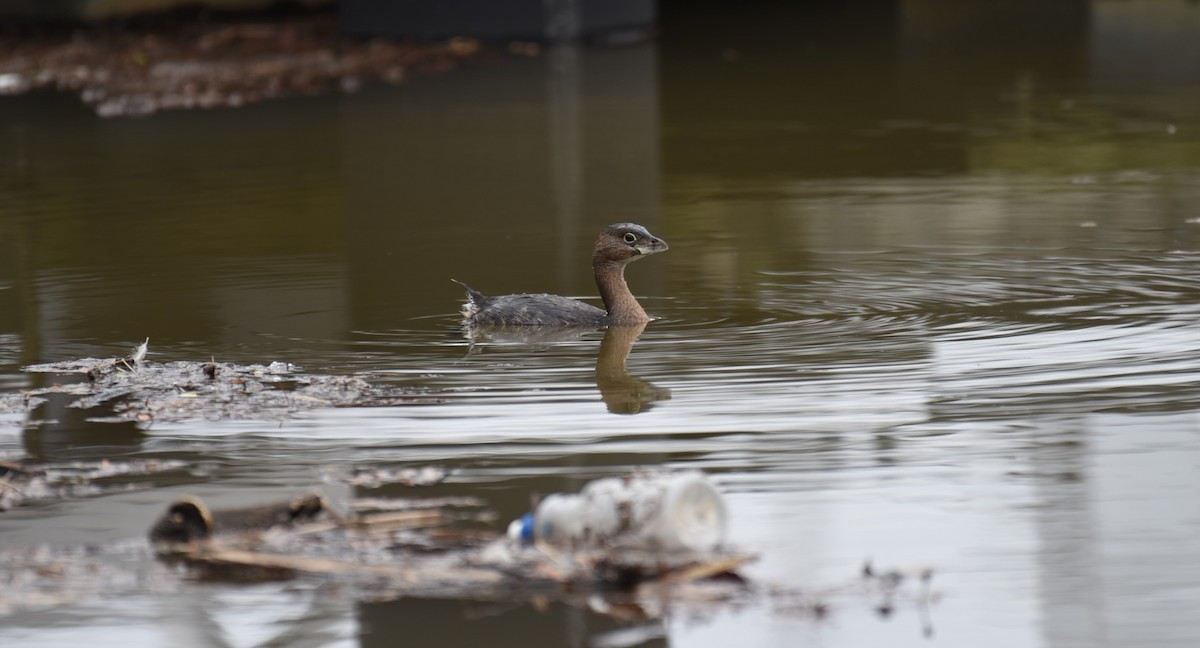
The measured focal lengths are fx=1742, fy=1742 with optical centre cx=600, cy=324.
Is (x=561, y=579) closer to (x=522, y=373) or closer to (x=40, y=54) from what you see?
(x=522, y=373)

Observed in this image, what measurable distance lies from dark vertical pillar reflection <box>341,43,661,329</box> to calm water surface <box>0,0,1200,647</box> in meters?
0.06

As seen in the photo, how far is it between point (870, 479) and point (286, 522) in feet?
6.27

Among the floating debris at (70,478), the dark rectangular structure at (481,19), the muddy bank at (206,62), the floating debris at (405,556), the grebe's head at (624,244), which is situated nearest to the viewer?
the floating debris at (405,556)

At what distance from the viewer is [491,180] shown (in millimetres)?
13203

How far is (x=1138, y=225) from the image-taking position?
34.0ft

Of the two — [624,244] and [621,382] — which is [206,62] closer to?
[624,244]

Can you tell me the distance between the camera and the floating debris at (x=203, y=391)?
682 centimetres

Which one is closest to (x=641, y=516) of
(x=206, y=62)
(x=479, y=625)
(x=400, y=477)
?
(x=479, y=625)

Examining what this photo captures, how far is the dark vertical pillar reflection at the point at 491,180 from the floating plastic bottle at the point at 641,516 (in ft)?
11.6

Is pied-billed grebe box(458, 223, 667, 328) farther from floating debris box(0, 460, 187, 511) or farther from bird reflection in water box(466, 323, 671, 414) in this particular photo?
floating debris box(0, 460, 187, 511)

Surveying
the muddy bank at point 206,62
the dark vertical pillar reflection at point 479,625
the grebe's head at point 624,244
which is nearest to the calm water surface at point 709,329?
the dark vertical pillar reflection at point 479,625

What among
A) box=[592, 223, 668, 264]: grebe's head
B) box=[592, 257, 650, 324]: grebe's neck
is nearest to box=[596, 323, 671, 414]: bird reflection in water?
box=[592, 257, 650, 324]: grebe's neck

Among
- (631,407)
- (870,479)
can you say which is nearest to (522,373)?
(631,407)

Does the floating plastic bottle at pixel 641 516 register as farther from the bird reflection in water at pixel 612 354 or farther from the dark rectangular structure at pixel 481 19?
the dark rectangular structure at pixel 481 19
